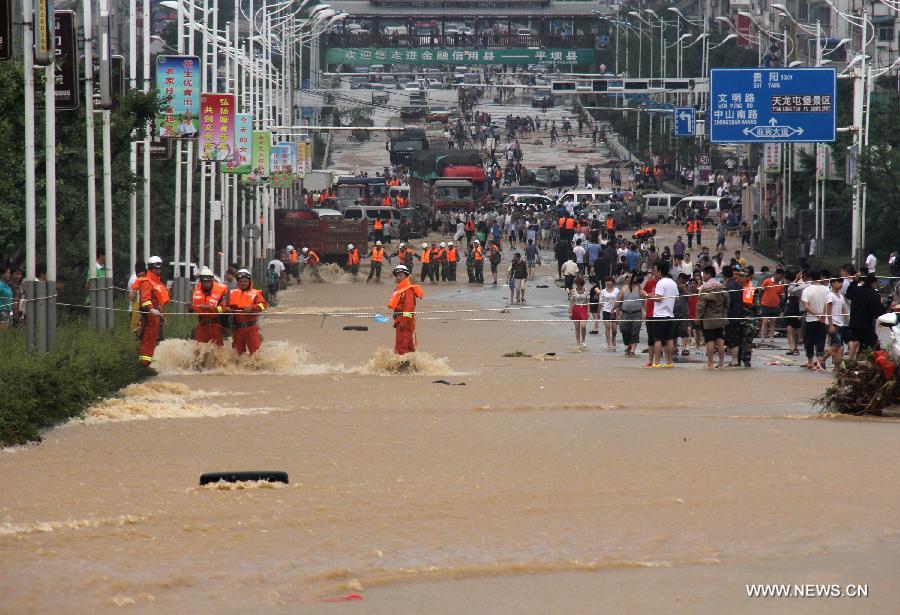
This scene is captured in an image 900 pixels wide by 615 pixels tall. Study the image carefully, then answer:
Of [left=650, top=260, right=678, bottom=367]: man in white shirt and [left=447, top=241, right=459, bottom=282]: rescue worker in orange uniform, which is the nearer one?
[left=650, top=260, right=678, bottom=367]: man in white shirt

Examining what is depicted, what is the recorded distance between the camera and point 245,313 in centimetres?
2306

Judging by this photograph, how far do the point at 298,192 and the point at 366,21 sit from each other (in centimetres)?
5992

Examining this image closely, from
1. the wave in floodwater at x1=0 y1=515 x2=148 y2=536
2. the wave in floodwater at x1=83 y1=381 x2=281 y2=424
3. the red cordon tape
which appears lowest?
the wave in floodwater at x1=83 y1=381 x2=281 y2=424

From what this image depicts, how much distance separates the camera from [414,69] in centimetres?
13725

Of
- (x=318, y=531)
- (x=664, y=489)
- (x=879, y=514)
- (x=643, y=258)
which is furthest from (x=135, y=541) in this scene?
(x=643, y=258)

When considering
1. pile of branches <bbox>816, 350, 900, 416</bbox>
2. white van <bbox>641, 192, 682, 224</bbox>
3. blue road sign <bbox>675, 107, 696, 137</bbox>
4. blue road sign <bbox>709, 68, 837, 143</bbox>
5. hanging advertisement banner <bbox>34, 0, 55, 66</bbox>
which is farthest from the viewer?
white van <bbox>641, 192, 682, 224</bbox>

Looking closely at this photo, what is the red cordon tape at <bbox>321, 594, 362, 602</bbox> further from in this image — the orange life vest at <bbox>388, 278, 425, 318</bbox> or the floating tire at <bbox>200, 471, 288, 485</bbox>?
the orange life vest at <bbox>388, 278, 425, 318</bbox>

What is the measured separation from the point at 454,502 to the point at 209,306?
35.5ft

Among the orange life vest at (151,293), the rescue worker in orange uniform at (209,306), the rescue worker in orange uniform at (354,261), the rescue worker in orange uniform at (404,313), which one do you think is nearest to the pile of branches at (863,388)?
the rescue worker in orange uniform at (404,313)

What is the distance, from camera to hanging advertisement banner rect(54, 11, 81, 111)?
22.1 metres

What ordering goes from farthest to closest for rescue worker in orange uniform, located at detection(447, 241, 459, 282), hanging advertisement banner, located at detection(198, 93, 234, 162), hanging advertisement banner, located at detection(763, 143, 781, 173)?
hanging advertisement banner, located at detection(763, 143, 781, 173) < rescue worker in orange uniform, located at detection(447, 241, 459, 282) < hanging advertisement banner, located at detection(198, 93, 234, 162)

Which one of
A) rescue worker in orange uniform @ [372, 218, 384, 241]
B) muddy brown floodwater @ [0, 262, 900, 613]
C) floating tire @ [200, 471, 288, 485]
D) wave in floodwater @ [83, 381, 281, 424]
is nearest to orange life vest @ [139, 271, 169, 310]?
muddy brown floodwater @ [0, 262, 900, 613]

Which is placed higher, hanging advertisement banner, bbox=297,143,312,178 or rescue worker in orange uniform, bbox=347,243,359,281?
hanging advertisement banner, bbox=297,143,312,178

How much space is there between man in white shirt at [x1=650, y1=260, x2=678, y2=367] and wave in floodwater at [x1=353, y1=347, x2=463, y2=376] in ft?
10.2
